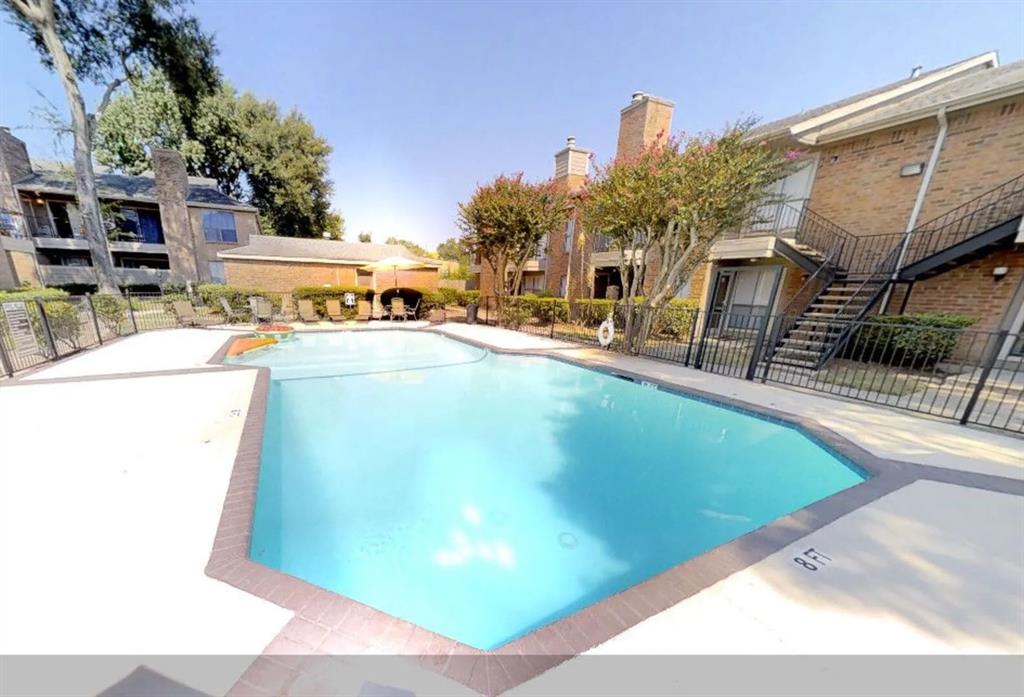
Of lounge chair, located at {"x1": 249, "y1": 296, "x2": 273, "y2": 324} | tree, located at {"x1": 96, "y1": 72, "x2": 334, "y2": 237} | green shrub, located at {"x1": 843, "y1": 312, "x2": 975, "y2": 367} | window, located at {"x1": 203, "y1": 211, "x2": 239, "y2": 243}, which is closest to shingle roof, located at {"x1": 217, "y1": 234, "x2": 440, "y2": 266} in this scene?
window, located at {"x1": 203, "y1": 211, "x2": 239, "y2": 243}

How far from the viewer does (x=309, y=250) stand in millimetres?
→ 20844

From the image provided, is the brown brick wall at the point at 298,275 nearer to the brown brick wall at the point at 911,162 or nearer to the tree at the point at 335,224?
the tree at the point at 335,224

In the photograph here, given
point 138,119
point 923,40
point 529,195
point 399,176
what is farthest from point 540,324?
point 138,119

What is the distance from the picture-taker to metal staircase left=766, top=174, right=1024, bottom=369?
24.3ft

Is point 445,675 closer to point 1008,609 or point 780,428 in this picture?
point 1008,609

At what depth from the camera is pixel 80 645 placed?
66.8 inches

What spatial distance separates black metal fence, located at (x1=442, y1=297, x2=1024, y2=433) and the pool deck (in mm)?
2298

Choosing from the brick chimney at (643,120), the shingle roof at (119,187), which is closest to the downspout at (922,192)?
the brick chimney at (643,120)

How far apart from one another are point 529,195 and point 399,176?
22.7 meters

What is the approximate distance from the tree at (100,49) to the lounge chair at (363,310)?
34.3 feet

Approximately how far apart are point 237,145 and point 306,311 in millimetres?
22741

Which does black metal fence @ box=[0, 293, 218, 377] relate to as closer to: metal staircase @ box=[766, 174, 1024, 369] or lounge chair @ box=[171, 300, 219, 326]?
lounge chair @ box=[171, 300, 219, 326]

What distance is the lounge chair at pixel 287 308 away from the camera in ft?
50.3

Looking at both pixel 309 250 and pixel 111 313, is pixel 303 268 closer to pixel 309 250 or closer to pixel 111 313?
pixel 309 250
